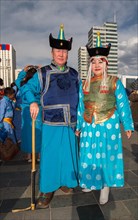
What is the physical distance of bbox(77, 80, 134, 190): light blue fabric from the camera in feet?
7.89

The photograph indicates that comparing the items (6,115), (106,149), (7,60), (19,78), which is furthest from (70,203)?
(7,60)

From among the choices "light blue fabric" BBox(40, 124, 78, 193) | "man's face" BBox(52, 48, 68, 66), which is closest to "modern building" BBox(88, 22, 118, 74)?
"man's face" BBox(52, 48, 68, 66)

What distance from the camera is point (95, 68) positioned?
8.05 ft

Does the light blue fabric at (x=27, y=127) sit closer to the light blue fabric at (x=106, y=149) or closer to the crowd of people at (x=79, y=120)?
the crowd of people at (x=79, y=120)

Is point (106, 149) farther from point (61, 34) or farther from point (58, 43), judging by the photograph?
point (61, 34)

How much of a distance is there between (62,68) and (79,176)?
1.36 metres

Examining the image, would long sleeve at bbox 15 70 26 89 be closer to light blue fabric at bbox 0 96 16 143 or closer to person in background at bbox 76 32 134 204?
light blue fabric at bbox 0 96 16 143

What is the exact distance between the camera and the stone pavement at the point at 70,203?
2.24m

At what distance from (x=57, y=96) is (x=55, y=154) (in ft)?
2.32

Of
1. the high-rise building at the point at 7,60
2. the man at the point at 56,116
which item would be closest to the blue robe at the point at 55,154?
the man at the point at 56,116

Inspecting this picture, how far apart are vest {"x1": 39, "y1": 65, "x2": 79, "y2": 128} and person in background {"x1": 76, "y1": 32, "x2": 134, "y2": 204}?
0.20m

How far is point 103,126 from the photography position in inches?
94.6

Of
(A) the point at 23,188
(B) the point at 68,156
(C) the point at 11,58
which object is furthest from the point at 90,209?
→ (C) the point at 11,58

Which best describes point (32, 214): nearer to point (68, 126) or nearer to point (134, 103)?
point (68, 126)
